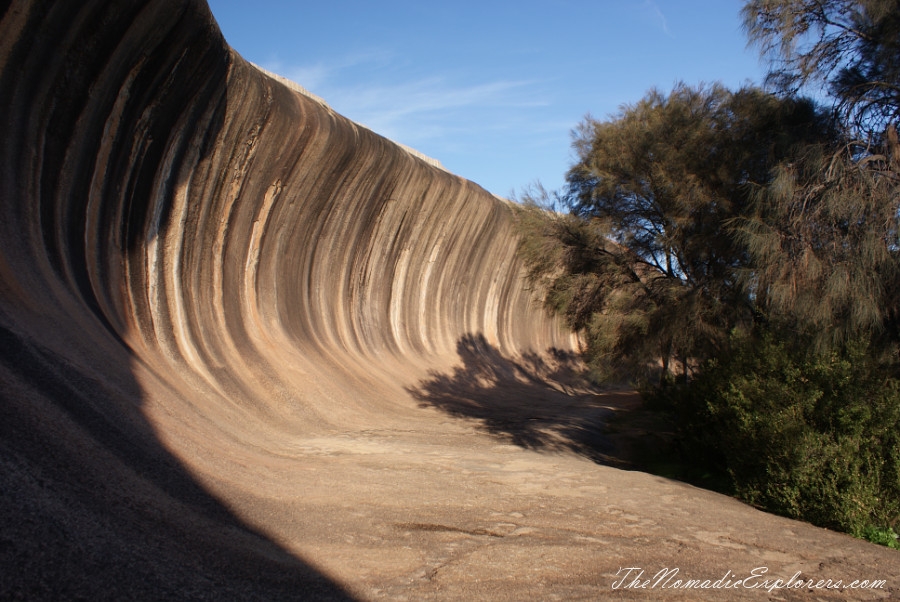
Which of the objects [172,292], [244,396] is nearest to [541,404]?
[244,396]

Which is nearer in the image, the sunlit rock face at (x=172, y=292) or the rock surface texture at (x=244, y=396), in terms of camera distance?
the sunlit rock face at (x=172, y=292)

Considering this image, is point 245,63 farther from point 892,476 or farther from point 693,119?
point 892,476

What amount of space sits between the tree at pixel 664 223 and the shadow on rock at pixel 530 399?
5.31 ft

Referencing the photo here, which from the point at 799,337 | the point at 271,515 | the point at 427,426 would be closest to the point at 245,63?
the point at 427,426

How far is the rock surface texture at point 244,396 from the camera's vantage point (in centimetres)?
420

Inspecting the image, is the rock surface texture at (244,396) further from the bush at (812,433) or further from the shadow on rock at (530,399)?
the bush at (812,433)

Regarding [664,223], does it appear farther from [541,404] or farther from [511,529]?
[511,529]

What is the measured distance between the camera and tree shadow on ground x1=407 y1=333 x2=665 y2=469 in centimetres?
1152

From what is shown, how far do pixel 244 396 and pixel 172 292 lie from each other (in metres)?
1.79

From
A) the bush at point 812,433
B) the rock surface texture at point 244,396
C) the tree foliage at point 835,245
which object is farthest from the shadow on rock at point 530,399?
the tree foliage at point 835,245

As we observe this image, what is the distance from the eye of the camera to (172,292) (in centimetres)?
988

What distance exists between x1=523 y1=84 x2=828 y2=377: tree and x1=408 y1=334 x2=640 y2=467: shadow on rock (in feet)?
5.31

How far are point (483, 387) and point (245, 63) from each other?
10.1m

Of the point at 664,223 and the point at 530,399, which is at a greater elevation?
the point at 664,223
